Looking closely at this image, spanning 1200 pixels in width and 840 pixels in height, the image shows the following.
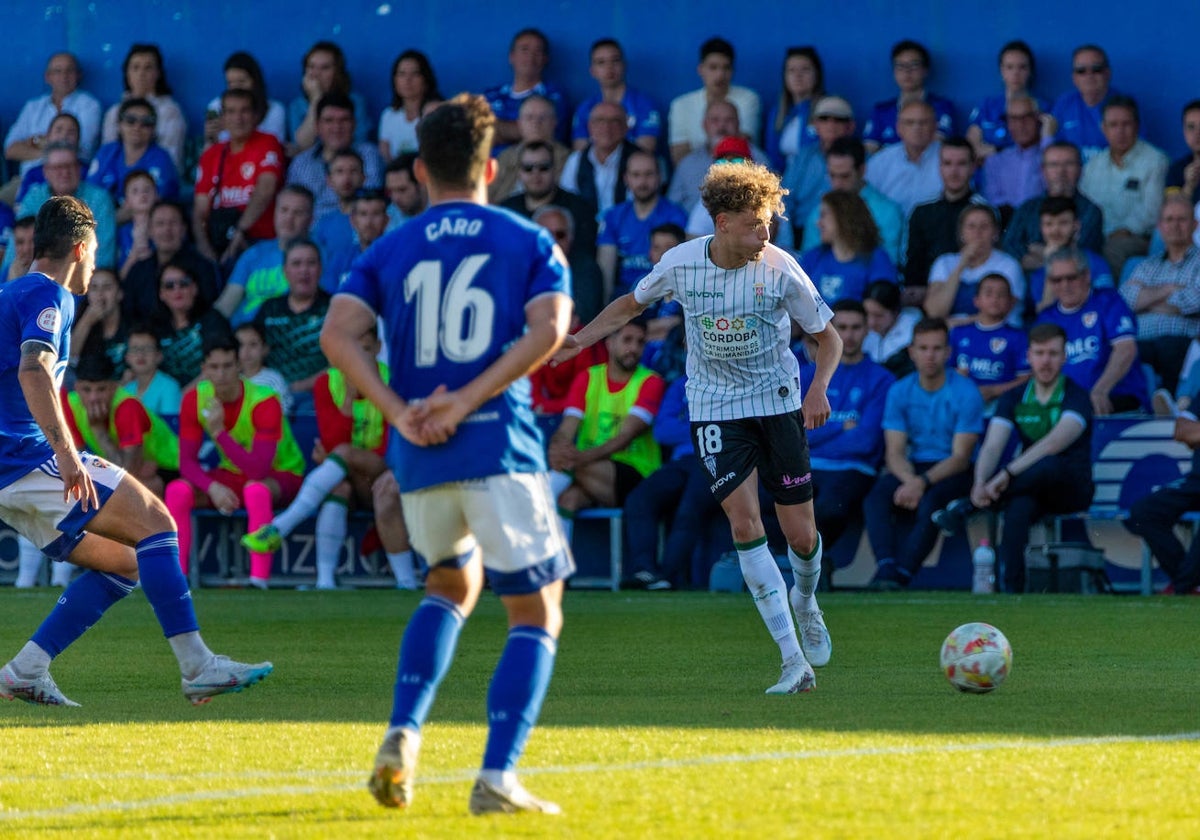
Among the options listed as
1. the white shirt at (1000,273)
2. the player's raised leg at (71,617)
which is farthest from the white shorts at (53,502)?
the white shirt at (1000,273)

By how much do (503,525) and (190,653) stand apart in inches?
112

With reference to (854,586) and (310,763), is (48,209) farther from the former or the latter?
(854,586)

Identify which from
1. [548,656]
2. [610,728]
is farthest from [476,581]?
[610,728]

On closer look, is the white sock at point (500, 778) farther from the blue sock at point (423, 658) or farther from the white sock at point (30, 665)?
the white sock at point (30, 665)

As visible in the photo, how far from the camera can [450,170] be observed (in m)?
5.09

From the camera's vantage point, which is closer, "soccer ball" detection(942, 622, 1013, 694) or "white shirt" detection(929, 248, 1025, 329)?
"soccer ball" detection(942, 622, 1013, 694)

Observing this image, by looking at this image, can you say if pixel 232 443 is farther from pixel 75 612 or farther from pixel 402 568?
pixel 75 612

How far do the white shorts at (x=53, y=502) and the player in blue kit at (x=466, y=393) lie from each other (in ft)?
8.30

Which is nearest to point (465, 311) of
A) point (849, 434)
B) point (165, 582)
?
point (165, 582)

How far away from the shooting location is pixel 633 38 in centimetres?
1823

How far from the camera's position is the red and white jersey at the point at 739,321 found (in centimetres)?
807

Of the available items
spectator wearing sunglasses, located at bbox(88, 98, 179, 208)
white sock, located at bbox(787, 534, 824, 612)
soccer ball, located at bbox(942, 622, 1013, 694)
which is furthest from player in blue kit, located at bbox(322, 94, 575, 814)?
spectator wearing sunglasses, located at bbox(88, 98, 179, 208)

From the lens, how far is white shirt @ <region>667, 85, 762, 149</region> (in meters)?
16.7

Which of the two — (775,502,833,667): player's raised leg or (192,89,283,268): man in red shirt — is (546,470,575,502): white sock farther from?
(775,502,833,667): player's raised leg
